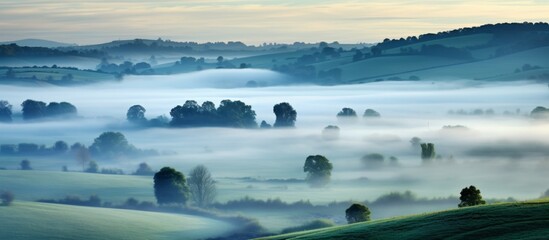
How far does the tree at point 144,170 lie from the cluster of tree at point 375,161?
33.1 metres

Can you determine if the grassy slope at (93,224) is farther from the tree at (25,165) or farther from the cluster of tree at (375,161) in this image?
the cluster of tree at (375,161)

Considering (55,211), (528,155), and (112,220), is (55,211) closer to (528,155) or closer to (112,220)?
(112,220)

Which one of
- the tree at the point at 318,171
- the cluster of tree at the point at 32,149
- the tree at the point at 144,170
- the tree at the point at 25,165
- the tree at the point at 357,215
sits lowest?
the tree at the point at 357,215

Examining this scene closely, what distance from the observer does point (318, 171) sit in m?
143

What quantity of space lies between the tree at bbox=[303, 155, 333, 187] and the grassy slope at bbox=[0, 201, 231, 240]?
39.9 meters

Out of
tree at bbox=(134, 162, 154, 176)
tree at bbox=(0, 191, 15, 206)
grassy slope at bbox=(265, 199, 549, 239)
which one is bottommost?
grassy slope at bbox=(265, 199, 549, 239)

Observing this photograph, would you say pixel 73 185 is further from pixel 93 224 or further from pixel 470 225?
pixel 470 225

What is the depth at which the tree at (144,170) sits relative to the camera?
15738 centimetres

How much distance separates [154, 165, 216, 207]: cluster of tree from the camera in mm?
121562

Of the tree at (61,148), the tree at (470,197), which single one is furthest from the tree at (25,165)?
the tree at (470,197)

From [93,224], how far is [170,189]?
3243cm

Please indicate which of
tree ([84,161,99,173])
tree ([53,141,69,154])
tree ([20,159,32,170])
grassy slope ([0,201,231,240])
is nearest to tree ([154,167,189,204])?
grassy slope ([0,201,231,240])

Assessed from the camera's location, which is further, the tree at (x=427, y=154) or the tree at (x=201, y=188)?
the tree at (x=427, y=154)

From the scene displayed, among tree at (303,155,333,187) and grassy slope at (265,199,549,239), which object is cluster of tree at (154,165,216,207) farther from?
grassy slope at (265,199,549,239)
